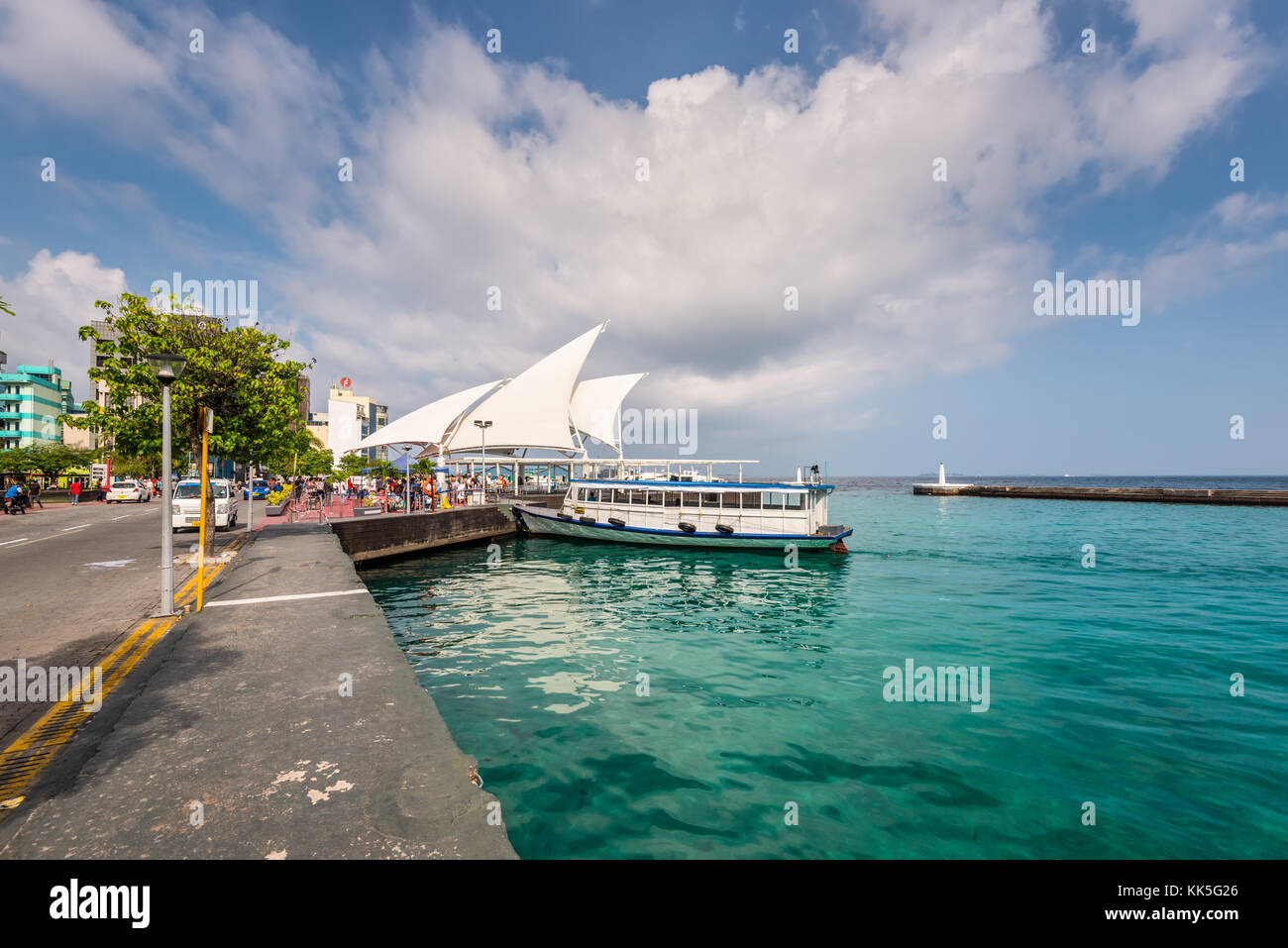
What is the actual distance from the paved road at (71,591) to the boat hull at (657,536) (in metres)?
15.6

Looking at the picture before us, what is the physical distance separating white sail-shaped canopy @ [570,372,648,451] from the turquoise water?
3584 cm

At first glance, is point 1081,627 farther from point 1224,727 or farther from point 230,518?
point 230,518

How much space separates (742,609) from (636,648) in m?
5.20

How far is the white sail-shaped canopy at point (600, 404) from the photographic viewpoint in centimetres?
5481

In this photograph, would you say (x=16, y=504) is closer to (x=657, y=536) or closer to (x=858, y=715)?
(x=657, y=536)

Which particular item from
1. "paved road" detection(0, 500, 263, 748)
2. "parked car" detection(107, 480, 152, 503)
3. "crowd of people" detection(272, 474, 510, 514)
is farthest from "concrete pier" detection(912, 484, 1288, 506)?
"parked car" detection(107, 480, 152, 503)

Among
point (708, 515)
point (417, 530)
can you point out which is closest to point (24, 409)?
point (417, 530)

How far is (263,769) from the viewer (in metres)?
4.12

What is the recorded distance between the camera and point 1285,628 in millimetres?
13992

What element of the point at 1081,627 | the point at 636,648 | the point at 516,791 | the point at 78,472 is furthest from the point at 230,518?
the point at 78,472

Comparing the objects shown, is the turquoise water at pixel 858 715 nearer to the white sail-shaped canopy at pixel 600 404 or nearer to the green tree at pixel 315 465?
the white sail-shaped canopy at pixel 600 404

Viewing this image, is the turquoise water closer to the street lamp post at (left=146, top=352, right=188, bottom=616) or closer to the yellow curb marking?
the yellow curb marking

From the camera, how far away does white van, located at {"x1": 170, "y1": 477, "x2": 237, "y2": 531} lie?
69.8 ft

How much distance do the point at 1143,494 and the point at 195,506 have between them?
95.0 metres
